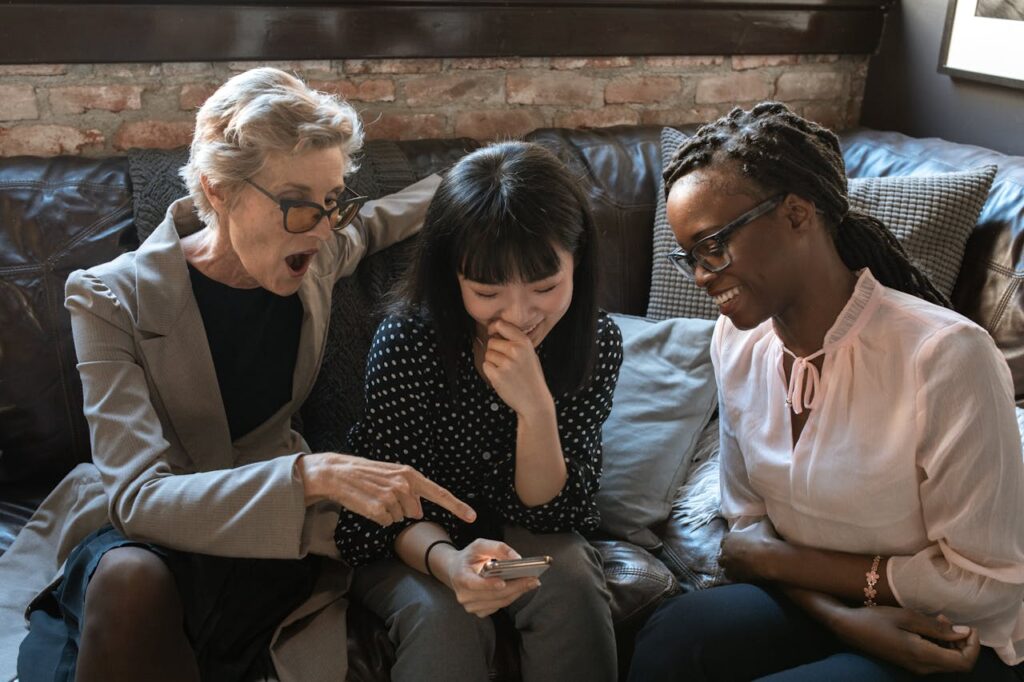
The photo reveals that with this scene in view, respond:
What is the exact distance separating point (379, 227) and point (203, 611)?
34.5 inches

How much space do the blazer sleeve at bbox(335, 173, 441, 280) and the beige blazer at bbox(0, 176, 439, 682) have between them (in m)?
0.10

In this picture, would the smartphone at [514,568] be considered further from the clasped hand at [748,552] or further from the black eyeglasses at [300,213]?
the black eyeglasses at [300,213]

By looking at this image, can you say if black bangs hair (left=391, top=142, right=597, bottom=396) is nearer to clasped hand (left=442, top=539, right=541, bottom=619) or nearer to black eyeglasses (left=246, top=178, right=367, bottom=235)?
black eyeglasses (left=246, top=178, right=367, bottom=235)

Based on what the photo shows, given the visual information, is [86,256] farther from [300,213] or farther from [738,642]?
[738,642]

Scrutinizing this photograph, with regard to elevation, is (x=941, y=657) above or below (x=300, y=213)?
below

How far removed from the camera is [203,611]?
1519 mm

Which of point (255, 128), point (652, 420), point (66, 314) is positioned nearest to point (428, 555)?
point (652, 420)

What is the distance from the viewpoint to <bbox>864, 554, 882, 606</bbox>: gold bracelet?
1.44 m

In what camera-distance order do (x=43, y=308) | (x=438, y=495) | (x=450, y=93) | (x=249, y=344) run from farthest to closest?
1. (x=450, y=93)
2. (x=43, y=308)
3. (x=249, y=344)
4. (x=438, y=495)

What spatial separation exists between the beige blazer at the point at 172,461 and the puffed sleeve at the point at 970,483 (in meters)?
0.93

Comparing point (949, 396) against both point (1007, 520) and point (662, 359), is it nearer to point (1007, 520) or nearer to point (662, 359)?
point (1007, 520)

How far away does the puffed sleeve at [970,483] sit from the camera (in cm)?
133

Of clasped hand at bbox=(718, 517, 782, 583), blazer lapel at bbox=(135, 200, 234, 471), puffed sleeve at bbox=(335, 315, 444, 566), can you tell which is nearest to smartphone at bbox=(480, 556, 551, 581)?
puffed sleeve at bbox=(335, 315, 444, 566)

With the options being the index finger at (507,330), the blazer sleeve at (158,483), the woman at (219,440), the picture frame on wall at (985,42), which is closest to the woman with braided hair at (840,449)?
the index finger at (507,330)
